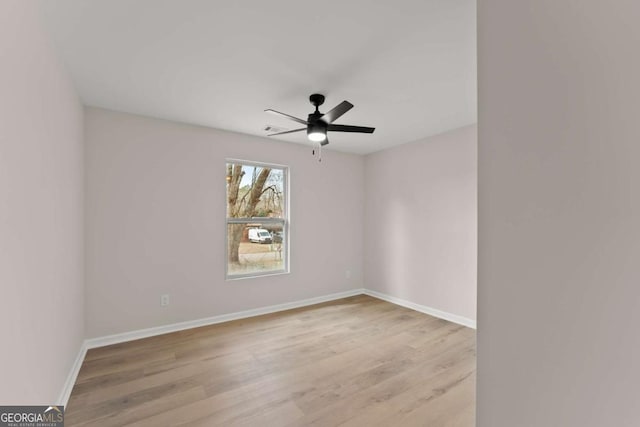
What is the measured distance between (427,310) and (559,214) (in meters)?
3.51

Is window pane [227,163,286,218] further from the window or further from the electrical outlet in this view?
the electrical outlet

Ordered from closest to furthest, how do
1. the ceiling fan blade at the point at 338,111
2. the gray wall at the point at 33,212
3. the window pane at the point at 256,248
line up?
the gray wall at the point at 33,212 → the ceiling fan blade at the point at 338,111 → the window pane at the point at 256,248

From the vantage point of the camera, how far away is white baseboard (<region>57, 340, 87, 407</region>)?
6.30ft

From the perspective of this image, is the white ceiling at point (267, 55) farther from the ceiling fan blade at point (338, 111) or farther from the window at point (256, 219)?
the window at point (256, 219)

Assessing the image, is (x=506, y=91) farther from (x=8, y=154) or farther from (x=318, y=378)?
(x=318, y=378)

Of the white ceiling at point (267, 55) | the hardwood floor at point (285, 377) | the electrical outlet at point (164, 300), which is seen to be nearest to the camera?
the white ceiling at point (267, 55)

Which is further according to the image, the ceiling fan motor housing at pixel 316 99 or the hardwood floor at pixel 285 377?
the ceiling fan motor housing at pixel 316 99

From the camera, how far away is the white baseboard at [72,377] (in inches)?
75.6

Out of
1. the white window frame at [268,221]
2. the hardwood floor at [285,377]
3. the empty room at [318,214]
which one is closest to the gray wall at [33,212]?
the empty room at [318,214]

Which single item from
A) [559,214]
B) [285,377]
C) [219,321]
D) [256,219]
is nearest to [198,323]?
[219,321]

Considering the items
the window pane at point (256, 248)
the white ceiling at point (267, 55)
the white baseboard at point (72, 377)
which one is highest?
the white ceiling at point (267, 55)

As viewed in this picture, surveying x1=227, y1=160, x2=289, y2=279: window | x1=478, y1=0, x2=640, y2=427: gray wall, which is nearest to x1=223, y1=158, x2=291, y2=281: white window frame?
x1=227, y1=160, x2=289, y2=279: window

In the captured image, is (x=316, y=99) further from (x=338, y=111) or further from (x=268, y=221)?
(x=268, y=221)

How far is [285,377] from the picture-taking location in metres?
2.27
